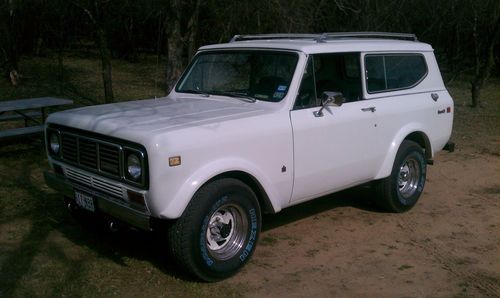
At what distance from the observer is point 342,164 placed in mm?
5266

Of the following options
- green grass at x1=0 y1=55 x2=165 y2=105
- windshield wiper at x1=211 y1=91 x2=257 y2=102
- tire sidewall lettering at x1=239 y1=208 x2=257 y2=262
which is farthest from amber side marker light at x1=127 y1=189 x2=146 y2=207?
green grass at x1=0 y1=55 x2=165 y2=105

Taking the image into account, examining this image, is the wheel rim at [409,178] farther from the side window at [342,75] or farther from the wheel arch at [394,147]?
the side window at [342,75]

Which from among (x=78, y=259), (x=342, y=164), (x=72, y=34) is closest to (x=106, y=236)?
(x=78, y=259)

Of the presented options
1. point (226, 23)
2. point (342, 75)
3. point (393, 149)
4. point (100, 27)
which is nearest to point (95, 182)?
point (342, 75)

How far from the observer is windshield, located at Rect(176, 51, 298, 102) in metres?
5.06

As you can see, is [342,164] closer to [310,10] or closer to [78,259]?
[78,259]

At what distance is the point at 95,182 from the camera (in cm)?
437

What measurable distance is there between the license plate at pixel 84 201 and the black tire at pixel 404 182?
3.07m

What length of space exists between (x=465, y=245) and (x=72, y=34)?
75.6 ft

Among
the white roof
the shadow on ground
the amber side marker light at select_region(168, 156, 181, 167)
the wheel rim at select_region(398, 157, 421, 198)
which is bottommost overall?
the shadow on ground

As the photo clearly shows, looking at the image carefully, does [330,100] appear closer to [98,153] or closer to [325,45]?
[325,45]

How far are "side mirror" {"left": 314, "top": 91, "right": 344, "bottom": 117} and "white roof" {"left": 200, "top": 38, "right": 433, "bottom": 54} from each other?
0.44 m

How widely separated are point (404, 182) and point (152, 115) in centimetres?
320

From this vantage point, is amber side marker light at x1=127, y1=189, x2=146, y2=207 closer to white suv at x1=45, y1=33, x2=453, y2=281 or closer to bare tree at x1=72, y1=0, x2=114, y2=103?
white suv at x1=45, y1=33, x2=453, y2=281
